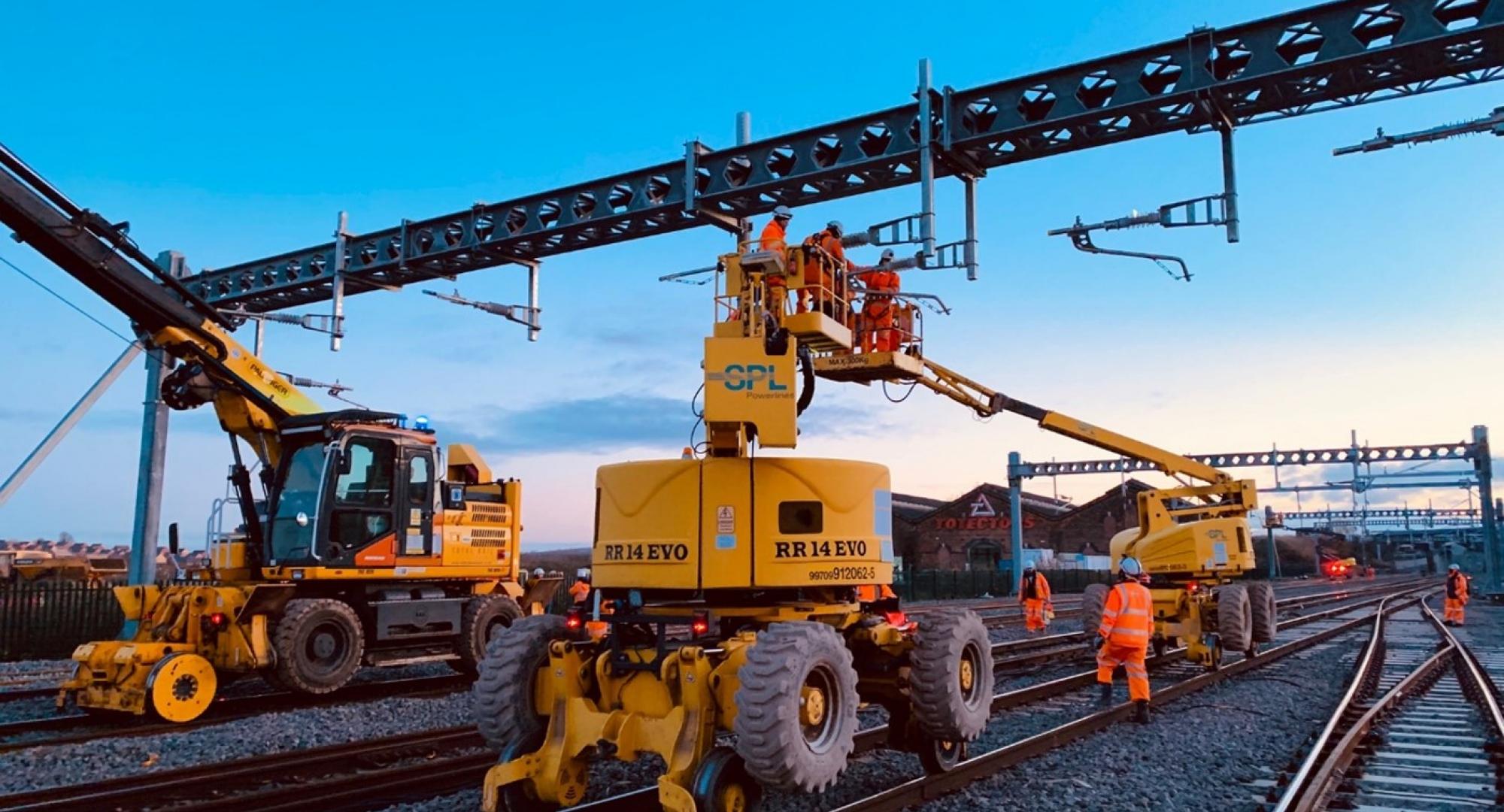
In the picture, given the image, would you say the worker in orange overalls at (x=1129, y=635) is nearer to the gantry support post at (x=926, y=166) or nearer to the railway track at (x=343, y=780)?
the railway track at (x=343, y=780)

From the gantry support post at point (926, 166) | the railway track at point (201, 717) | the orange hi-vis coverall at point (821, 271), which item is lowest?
the railway track at point (201, 717)

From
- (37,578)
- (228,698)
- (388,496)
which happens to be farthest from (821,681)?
(37,578)

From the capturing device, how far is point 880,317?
10.6m

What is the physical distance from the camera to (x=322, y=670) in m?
11.7

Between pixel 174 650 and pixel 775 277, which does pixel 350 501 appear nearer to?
pixel 174 650

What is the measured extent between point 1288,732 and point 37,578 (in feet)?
104

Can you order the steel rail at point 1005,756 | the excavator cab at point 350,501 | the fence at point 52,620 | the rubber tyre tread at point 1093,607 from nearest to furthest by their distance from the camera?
the steel rail at point 1005,756 → the excavator cab at point 350,501 → the rubber tyre tread at point 1093,607 → the fence at point 52,620

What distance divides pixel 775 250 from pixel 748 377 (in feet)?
4.04

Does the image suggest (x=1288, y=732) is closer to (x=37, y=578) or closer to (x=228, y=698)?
(x=228, y=698)

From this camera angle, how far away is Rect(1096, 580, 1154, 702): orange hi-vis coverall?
10.6 metres

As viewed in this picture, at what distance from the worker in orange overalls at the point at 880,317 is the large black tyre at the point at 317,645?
269 inches

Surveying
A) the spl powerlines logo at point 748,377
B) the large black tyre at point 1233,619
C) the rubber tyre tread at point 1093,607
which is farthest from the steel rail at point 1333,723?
the spl powerlines logo at point 748,377

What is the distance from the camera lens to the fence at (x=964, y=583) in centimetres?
4303

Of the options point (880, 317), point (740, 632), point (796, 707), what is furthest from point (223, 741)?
point (880, 317)
